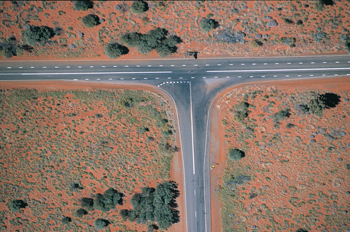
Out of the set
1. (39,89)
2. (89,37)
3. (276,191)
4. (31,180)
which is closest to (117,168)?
(31,180)

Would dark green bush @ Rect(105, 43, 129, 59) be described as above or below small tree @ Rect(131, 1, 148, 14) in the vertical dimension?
below

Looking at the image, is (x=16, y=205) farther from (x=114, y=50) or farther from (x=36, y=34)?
(x=114, y=50)

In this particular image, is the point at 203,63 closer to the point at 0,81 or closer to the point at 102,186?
the point at 102,186

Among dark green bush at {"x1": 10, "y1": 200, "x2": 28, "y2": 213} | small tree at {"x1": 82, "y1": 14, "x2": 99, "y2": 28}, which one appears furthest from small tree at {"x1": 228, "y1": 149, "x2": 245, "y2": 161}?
dark green bush at {"x1": 10, "y1": 200, "x2": 28, "y2": 213}

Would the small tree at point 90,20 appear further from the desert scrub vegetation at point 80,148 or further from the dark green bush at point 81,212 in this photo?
the dark green bush at point 81,212

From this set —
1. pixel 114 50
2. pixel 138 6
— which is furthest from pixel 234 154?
pixel 138 6

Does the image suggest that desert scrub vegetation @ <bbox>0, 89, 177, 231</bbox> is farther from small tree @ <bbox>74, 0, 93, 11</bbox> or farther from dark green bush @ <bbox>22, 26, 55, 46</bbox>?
small tree @ <bbox>74, 0, 93, 11</bbox>
